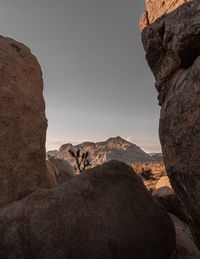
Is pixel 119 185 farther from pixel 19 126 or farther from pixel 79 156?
pixel 79 156

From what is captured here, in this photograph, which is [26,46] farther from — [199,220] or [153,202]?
[199,220]

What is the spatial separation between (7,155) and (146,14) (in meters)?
5.00

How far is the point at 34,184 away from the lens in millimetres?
8516

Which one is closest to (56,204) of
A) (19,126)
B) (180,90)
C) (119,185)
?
(119,185)

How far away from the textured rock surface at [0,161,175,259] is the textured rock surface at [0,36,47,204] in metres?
1.61

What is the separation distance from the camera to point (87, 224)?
6117 mm

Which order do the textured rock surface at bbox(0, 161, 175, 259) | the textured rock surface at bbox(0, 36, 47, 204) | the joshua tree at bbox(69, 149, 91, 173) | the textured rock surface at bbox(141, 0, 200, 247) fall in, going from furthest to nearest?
the joshua tree at bbox(69, 149, 91, 173) → the textured rock surface at bbox(0, 36, 47, 204) → the textured rock surface at bbox(141, 0, 200, 247) → the textured rock surface at bbox(0, 161, 175, 259)

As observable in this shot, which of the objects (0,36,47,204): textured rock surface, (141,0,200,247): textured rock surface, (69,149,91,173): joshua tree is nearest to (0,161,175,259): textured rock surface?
(141,0,200,247): textured rock surface

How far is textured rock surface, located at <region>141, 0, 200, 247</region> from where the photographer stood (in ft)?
20.0

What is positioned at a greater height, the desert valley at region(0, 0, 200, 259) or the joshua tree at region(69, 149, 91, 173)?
the joshua tree at region(69, 149, 91, 173)

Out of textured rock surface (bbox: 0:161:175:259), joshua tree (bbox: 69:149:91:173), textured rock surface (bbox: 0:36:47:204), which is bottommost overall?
textured rock surface (bbox: 0:161:175:259)

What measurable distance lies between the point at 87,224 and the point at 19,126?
371 centimetres

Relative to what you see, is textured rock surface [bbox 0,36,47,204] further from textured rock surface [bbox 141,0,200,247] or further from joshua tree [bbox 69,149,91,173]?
joshua tree [bbox 69,149,91,173]

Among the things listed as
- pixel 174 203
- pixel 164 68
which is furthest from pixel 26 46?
pixel 174 203
